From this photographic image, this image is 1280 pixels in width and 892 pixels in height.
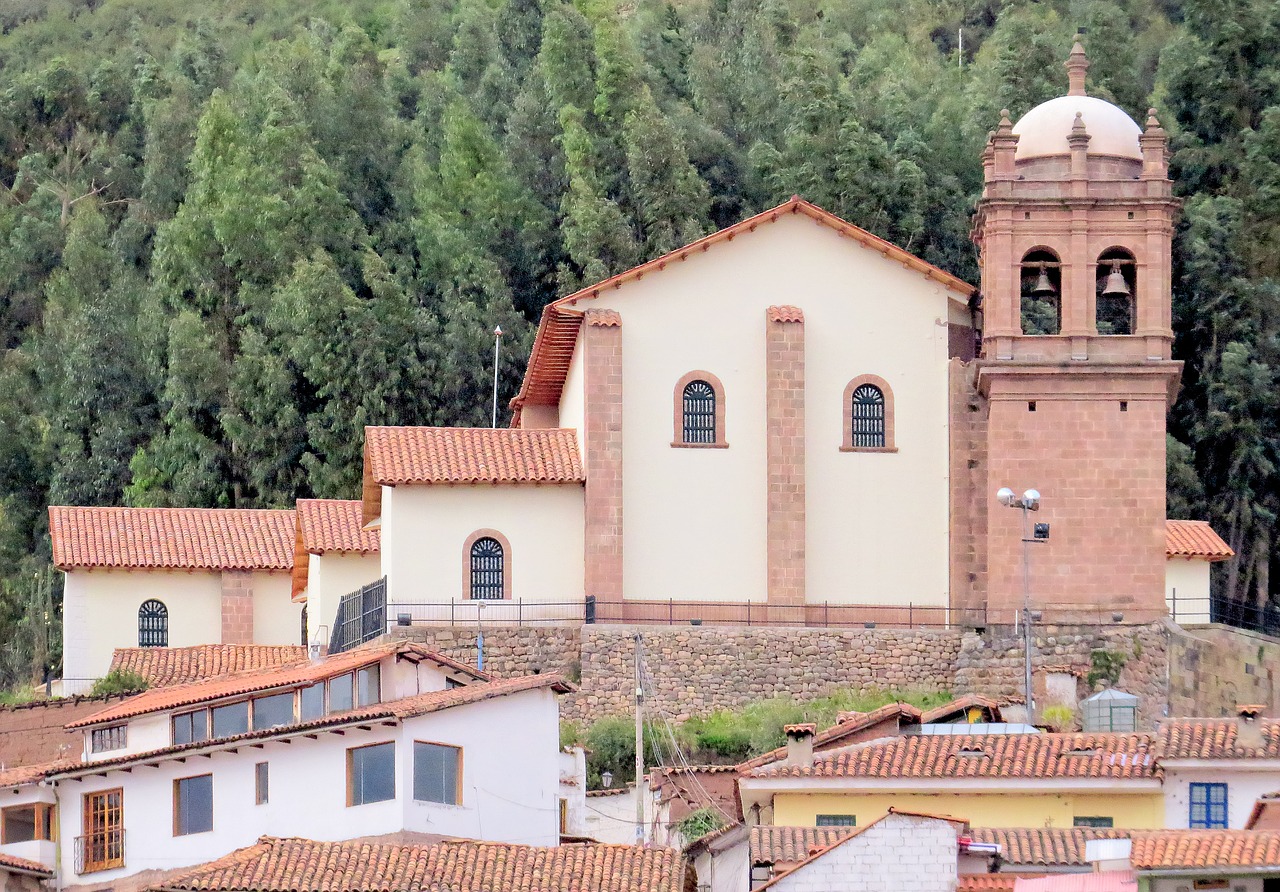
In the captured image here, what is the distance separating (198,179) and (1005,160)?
34867 millimetres

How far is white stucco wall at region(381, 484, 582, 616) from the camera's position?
61188mm

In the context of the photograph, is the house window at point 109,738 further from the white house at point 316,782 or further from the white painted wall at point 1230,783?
the white painted wall at point 1230,783

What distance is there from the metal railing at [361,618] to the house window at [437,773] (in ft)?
47.2

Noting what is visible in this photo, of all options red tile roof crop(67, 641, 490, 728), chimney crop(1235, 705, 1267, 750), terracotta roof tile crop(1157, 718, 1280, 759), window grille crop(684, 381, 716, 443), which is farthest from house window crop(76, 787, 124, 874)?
window grille crop(684, 381, 716, 443)

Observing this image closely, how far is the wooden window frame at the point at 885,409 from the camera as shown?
6219cm

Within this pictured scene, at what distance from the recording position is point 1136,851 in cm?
3672

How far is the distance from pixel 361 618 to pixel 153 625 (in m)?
8.62

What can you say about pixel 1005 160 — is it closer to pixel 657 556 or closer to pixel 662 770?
pixel 657 556

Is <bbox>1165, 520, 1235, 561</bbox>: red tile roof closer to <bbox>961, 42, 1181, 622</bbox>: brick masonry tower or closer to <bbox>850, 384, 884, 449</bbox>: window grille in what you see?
<bbox>961, 42, 1181, 622</bbox>: brick masonry tower

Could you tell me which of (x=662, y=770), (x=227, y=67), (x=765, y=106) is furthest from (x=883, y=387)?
(x=227, y=67)

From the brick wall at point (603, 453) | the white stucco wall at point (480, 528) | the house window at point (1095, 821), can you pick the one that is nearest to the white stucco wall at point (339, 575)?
the white stucco wall at point (480, 528)

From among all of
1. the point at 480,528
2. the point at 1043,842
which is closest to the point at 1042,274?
the point at 480,528

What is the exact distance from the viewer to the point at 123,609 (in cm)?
6950

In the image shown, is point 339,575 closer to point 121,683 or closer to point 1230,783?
point 121,683
